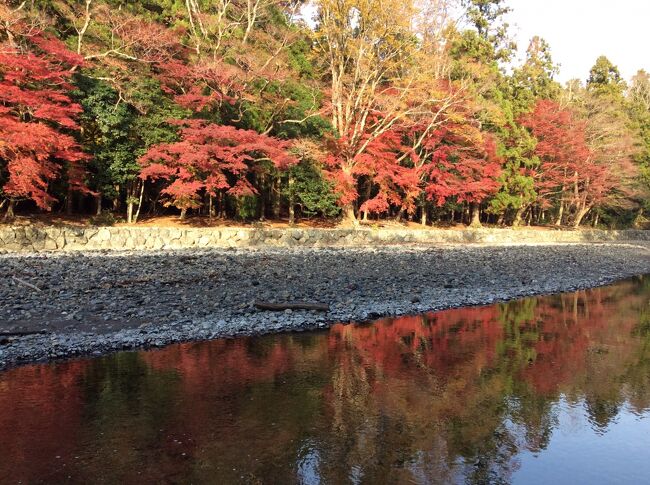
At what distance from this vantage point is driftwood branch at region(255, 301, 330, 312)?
998 cm

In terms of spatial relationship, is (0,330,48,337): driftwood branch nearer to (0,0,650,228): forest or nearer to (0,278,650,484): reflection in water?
(0,278,650,484): reflection in water

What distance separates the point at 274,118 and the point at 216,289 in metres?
14.7

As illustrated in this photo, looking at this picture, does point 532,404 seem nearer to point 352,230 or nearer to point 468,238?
point 352,230

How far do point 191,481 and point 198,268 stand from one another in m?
9.29

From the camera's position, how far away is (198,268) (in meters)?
13.0

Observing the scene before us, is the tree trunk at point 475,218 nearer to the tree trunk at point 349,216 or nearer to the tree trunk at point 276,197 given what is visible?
the tree trunk at point 349,216

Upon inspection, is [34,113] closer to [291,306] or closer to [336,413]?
[291,306]

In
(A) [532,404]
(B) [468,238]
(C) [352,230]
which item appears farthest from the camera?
(B) [468,238]

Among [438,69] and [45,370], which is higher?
[438,69]

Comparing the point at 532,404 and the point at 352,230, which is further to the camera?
the point at 352,230

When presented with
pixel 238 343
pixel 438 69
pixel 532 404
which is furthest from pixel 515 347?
pixel 438 69

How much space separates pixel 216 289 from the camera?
11.1 metres

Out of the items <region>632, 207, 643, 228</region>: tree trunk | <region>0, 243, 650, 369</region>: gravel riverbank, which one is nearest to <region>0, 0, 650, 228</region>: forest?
<region>0, 243, 650, 369</region>: gravel riverbank

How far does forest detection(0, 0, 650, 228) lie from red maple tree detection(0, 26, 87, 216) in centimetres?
7
